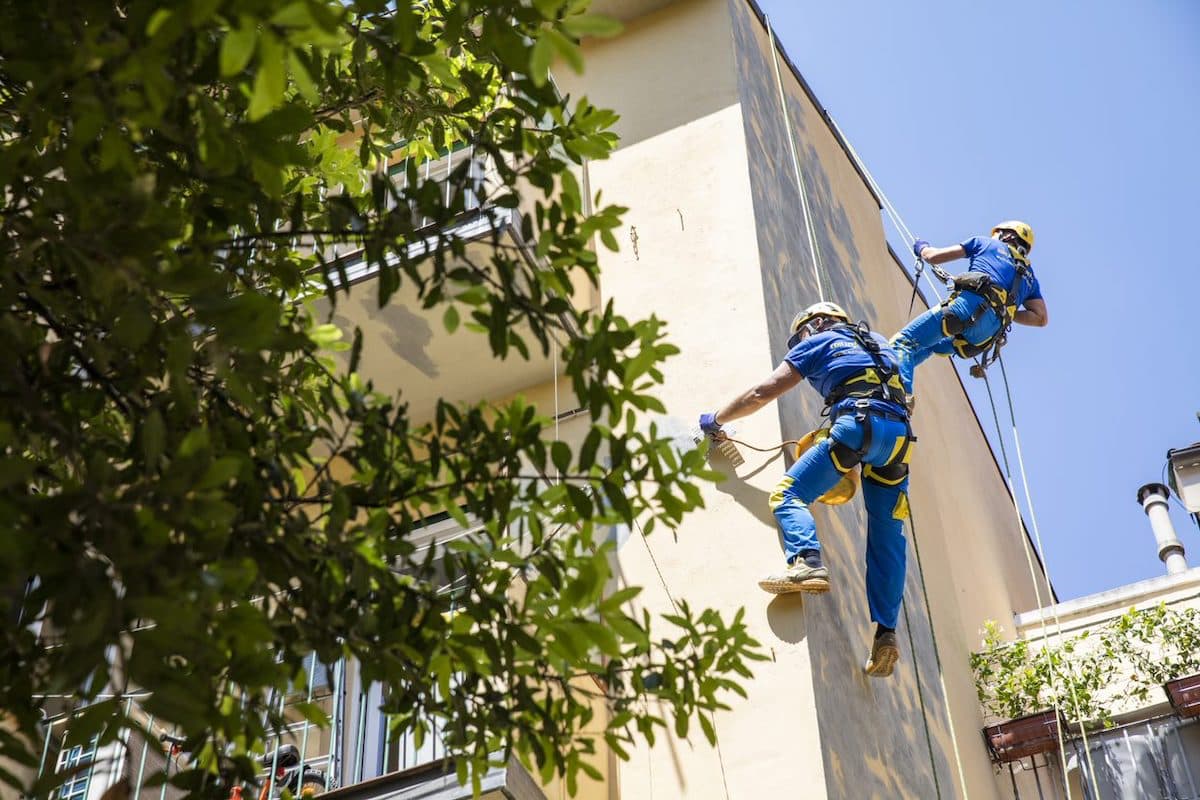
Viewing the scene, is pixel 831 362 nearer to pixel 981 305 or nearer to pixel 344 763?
pixel 981 305

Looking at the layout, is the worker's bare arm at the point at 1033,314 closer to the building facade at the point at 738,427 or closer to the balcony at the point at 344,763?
the building facade at the point at 738,427

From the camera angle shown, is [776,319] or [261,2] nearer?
[261,2]

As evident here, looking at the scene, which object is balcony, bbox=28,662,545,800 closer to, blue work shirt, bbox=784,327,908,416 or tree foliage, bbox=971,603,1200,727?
blue work shirt, bbox=784,327,908,416

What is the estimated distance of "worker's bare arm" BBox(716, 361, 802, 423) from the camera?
26.3 feet

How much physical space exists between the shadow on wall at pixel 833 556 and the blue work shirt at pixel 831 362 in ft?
1.67

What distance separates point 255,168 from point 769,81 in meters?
8.14

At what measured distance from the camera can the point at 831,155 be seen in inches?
504

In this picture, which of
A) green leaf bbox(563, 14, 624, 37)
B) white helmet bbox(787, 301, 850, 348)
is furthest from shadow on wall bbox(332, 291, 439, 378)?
green leaf bbox(563, 14, 624, 37)

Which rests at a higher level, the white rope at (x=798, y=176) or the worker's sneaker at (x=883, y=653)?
the white rope at (x=798, y=176)

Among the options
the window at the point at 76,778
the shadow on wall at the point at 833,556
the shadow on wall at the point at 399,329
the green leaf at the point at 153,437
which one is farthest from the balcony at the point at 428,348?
the green leaf at the point at 153,437

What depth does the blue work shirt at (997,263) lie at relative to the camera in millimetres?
9625

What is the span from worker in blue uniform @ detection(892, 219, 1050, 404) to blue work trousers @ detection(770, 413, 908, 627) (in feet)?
3.48

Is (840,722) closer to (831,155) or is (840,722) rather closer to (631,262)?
(631,262)

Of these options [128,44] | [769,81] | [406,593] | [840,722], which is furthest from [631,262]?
[128,44]
